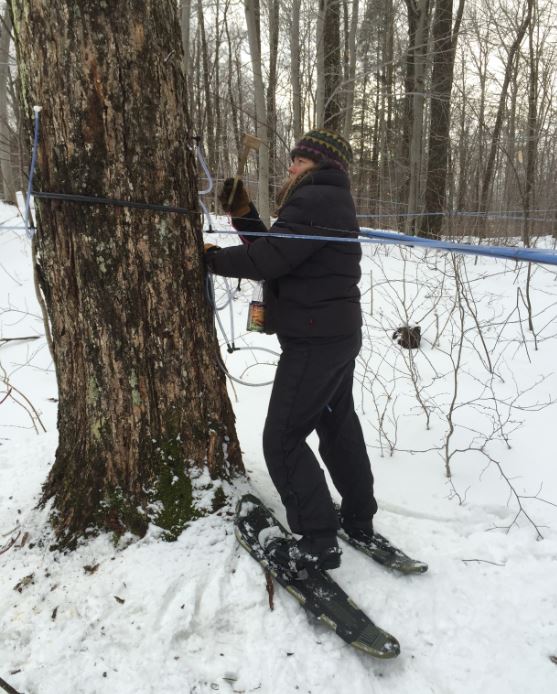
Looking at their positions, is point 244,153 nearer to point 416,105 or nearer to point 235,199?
point 235,199

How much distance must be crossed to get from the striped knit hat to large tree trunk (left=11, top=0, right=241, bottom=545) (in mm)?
464

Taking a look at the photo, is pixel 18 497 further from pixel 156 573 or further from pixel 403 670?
pixel 403 670

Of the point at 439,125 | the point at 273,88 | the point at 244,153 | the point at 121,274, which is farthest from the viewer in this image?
the point at 273,88

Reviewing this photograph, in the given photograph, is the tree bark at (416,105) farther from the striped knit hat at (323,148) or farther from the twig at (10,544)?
the twig at (10,544)

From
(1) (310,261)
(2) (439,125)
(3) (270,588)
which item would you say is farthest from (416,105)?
(3) (270,588)

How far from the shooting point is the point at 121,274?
1686mm

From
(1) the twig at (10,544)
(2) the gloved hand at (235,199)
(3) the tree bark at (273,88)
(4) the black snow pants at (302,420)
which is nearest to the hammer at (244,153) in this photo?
(2) the gloved hand at (235,199)

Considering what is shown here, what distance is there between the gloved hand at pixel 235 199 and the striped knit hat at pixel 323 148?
11.1 inches

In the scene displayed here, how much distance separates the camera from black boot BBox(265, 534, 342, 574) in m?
1.77

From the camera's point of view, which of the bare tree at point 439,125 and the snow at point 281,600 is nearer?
the snow at point 281,600

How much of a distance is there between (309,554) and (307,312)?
3.08 feet

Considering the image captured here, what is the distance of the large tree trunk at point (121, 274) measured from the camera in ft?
5.13

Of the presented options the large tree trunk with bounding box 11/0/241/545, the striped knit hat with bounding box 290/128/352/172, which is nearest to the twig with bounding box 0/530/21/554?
the large tree trunk with bounding box 11/0/241/545

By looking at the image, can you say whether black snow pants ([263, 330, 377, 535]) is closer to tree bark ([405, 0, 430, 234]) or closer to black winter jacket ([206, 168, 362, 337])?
black winter jacket ([206, 168, 362, 337])
